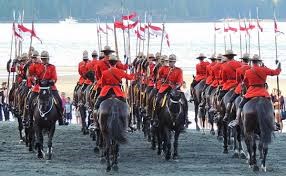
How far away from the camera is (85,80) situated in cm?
2861

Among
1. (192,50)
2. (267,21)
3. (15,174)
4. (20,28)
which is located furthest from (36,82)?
(267,21)

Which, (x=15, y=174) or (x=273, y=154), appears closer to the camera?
(x=15, y=174)

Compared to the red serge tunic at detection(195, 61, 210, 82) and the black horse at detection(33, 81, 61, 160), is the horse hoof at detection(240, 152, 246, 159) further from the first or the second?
the red serge tunic at detection(195, 61, 210, 82)

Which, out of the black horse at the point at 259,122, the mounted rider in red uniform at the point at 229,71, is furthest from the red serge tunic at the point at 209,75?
the black horse at the point at 259,122

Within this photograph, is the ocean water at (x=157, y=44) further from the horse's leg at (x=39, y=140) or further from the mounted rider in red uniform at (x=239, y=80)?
the mounted rider in red uniform at (x=239, y=80)

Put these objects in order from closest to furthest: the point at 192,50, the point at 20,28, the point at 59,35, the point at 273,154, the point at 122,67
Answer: the point at 122,67, the point at 273,154, the point at 20,28, the point at 192,50, the point at 59,35

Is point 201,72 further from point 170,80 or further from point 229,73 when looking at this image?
point 170,80

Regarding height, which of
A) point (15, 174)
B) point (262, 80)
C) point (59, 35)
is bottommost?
point (15, 174)

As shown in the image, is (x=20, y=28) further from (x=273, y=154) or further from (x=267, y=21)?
(x=267, y=21)

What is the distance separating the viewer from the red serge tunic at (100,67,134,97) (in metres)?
20.3

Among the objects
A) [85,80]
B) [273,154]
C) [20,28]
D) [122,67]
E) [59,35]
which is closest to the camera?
[122,67]

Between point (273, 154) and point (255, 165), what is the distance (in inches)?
139

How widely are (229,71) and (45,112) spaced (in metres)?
4.40

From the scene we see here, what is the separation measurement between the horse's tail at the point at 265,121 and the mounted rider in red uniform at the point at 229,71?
4.00 meters
